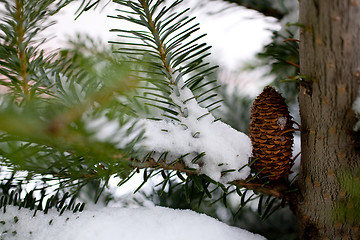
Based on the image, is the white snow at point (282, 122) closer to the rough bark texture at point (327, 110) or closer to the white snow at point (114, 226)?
the rough bark texture at point (327, 110)

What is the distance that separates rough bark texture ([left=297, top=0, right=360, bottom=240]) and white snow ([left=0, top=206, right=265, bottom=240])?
9cm

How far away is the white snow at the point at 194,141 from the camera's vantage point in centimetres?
35

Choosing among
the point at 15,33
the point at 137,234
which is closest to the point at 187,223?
the point at 137,234

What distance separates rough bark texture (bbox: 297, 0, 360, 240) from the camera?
0.27 metres

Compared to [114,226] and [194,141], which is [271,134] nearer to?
[194,141]

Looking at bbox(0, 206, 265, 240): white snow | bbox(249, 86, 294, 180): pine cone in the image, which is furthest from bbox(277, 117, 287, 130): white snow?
bbox(0, 206, 265, 240): white snow

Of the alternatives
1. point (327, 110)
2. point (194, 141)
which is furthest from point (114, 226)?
Answer: point (327, 110)

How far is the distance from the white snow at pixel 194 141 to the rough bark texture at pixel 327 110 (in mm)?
74

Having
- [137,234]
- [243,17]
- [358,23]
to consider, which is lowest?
[137,234]

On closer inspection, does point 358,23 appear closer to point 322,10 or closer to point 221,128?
point 322,10

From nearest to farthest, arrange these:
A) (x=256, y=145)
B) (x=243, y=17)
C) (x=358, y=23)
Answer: (x=358, y=23) < (x=256, y=145) < (x=243, y=17)

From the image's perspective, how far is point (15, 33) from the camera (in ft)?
1.32

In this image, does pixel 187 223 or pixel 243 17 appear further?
pixel 243 17

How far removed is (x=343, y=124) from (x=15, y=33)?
0.37m
